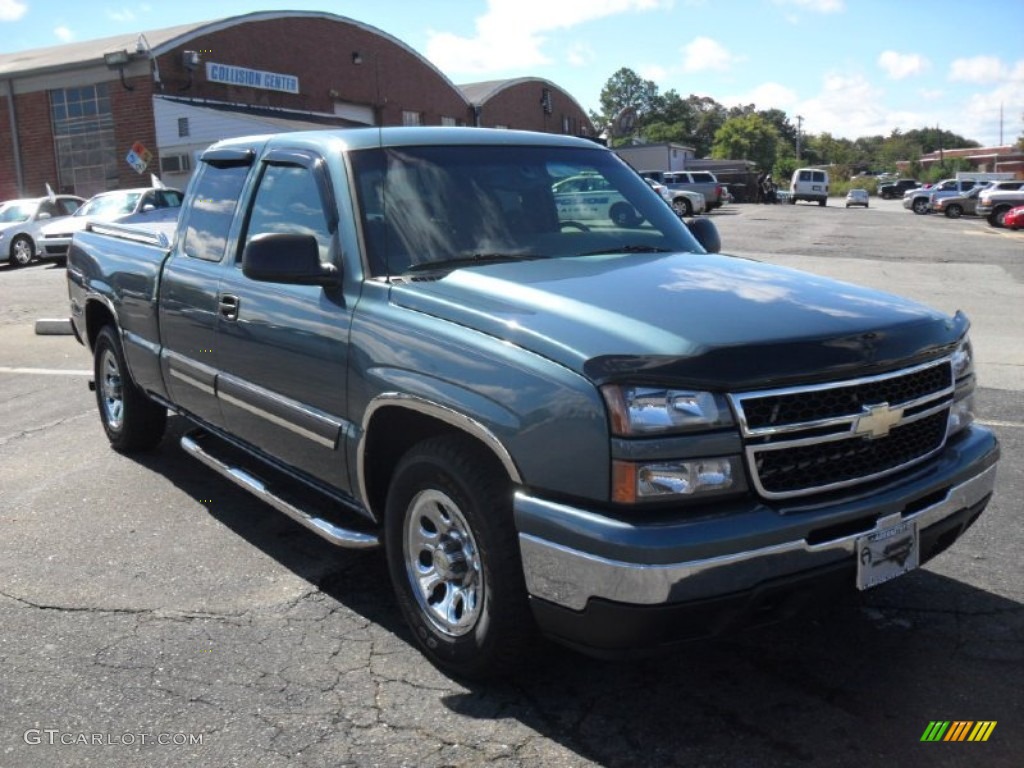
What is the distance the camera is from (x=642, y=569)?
260cm

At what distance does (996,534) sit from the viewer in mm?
4539

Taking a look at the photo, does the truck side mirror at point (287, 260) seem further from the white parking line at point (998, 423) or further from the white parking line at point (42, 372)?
the white parking line at point (42, 372)

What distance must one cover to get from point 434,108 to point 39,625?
137ft

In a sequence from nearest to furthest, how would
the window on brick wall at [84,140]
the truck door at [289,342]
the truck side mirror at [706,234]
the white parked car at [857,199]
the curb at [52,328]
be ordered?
the truck door at [289,342] → the truck side mirror at [706,234] → the curb at [52,328] → the window on brick wall at [84,140] → the white parked car at [857,199]

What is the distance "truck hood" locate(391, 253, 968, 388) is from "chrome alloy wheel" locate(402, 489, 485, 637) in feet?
2.13

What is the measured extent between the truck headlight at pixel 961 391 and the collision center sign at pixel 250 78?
3144cm

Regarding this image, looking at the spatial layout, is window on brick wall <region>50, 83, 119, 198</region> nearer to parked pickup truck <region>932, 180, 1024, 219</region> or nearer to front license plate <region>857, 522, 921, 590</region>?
front license plate <region>857, 522, 921, 590</region>

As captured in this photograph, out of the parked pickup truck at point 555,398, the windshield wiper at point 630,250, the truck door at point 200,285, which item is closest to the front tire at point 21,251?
the truck door at point 200,285

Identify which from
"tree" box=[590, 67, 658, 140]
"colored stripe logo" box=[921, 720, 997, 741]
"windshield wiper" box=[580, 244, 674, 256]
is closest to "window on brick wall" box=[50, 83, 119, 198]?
"windshield wiper" box=[580, 244, 674, 256]

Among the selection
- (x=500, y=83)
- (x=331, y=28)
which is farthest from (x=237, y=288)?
(x=500, y=83)

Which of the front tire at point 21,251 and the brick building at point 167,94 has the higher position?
the brick building at point 167,94

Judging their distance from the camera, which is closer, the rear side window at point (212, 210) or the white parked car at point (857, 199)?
the rear side window at point (212, 210)

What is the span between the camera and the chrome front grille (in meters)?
2.77

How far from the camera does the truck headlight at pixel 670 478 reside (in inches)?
106
